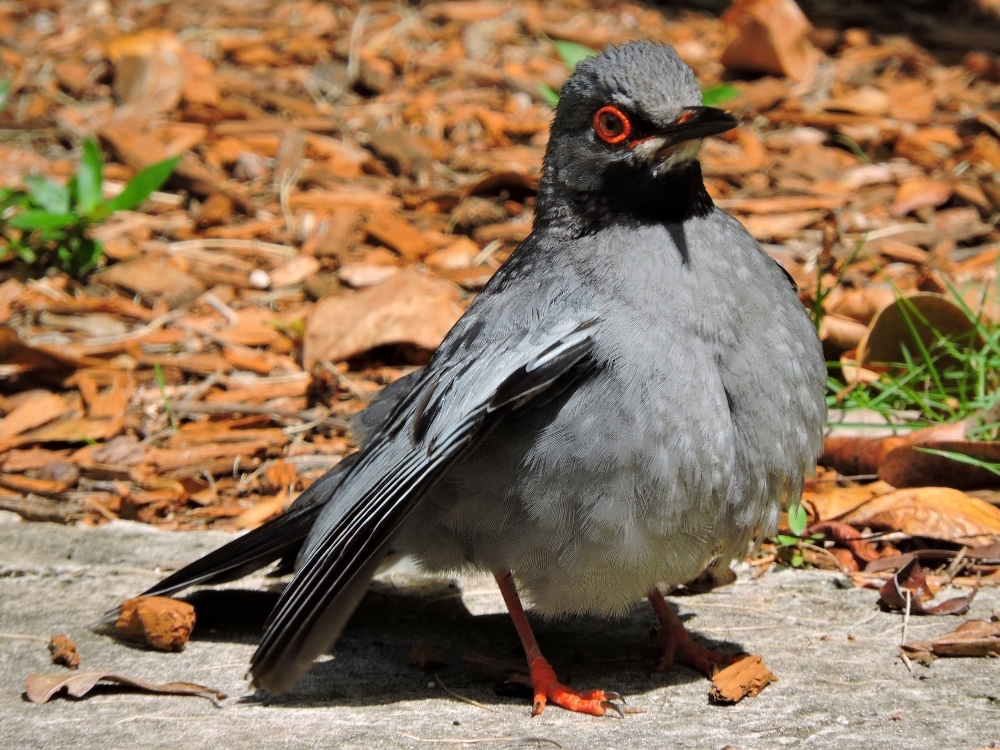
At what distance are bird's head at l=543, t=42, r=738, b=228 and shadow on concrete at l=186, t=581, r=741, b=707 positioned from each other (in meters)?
1.73

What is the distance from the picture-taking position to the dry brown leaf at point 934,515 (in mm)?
4625

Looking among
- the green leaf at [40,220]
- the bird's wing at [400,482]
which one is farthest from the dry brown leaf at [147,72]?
the bird's wing at [400,482]

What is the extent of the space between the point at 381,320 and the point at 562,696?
2.89m

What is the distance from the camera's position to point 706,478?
3.73 m

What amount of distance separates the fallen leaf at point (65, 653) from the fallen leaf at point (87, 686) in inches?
4.2

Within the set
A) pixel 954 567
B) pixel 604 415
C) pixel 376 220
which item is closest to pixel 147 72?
pixel 376 220

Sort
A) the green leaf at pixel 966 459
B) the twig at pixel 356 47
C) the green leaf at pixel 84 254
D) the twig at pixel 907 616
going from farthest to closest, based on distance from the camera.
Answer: the twig at pixel 356 47, the green leaf at pixel 84 254, the green leaf at pixel 966 459, the twig at pixel 907 616

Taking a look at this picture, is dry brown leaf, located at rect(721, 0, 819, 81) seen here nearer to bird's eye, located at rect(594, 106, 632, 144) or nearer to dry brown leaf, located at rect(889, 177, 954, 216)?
dry brown leaf, located at rect(889, 177, 954, 216)

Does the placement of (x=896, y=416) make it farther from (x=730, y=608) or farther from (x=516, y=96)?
(x=516, y=96)

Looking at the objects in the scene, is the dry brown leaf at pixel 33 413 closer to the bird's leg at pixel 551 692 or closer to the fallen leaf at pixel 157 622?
the fallen leaf at pixel 157 622

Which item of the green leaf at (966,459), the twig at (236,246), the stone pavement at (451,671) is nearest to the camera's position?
the stone pavement at (451,671)

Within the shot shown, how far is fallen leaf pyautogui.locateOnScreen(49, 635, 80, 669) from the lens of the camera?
4082mm

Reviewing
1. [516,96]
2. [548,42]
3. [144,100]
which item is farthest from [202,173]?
[548,42]

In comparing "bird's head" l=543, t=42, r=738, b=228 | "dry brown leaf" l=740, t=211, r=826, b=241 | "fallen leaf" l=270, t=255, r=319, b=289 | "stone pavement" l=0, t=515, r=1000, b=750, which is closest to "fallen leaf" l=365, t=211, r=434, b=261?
"fallen leaf" l=270, t=255, r=319, b=289
